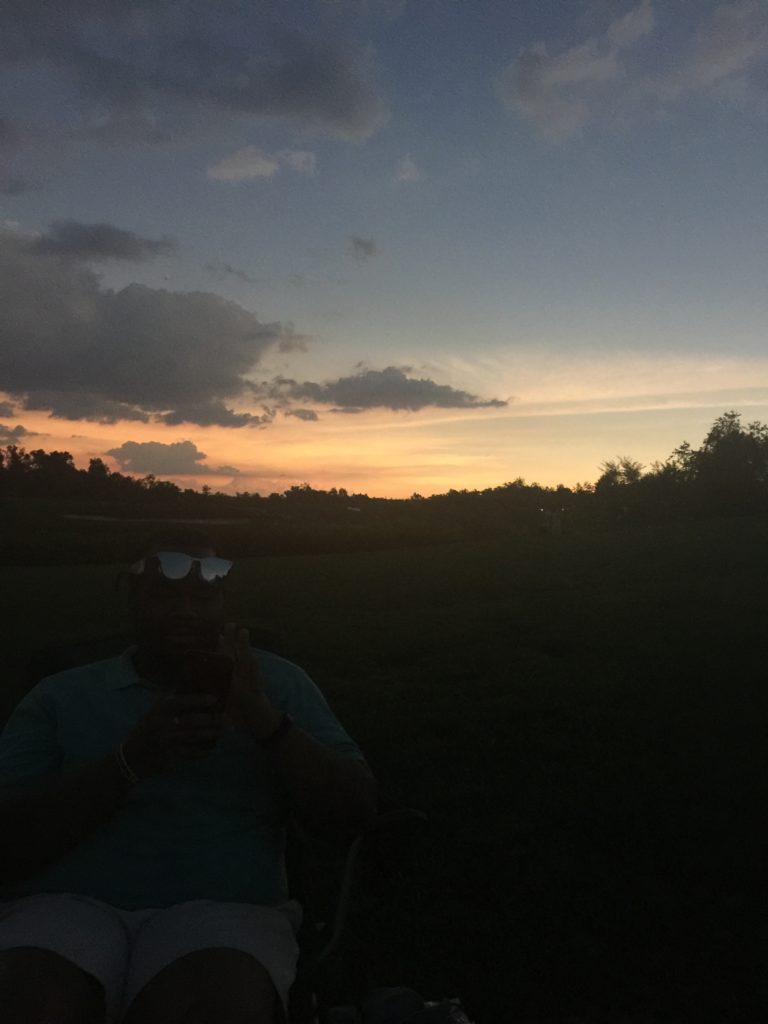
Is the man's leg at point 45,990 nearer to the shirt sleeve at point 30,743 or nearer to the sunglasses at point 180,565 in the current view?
the shirt sleeve at point 30,743

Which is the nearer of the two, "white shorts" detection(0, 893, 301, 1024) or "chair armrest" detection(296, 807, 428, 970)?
"white shorts" detection(0, 893, 301, 1024)

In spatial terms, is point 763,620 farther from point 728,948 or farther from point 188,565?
point 188,565

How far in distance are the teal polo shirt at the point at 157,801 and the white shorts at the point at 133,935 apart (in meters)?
0.07

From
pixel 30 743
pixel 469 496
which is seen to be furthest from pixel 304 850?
pixel 469 496

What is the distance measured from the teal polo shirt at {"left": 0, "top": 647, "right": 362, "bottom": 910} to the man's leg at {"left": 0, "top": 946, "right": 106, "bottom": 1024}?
28cm

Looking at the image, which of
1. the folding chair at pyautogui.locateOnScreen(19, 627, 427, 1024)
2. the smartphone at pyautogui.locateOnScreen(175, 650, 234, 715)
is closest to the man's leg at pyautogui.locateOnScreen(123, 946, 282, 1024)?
the folding chair at pyautogui.locateOnScreen(19, 627, 427, 1024)

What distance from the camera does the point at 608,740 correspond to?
6.34 m

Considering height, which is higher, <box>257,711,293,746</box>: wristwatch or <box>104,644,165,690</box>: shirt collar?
<box>104,644,165,690</box>: shirt collar

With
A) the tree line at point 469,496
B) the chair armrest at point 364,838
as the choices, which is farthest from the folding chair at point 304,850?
the tree line at point 469,496

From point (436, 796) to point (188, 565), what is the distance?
327cm

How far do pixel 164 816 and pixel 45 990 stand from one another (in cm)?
52

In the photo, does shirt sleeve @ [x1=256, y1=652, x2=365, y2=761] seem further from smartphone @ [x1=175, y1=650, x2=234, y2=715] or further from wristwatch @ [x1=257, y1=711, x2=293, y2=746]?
smartphone @ [x1=175, y1=650, x2=234, y2=715]

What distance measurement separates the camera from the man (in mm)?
1876

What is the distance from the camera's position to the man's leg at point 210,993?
179cm
